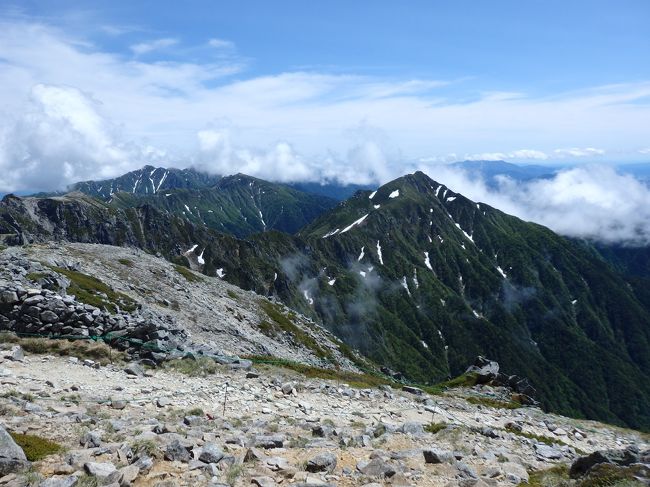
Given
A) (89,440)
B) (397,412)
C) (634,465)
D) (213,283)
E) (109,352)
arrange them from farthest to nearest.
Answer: (213,283), (109,352), (397,412), (89,440), (634,465)

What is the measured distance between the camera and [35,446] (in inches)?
502

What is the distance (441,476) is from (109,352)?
20.0 m

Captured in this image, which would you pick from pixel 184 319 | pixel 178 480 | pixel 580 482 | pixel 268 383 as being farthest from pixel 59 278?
pixel 580 482

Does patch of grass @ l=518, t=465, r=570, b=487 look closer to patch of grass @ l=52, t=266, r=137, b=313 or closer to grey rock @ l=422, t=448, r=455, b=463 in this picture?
grey rock @ l=422, t=448, r=455, b=463

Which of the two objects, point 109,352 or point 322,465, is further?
point 109,352

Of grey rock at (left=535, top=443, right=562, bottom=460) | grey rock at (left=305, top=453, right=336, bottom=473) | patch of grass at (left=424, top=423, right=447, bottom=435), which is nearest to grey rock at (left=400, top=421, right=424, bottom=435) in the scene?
patch of grass at (left=424, top=423, right=447, bottom=435)

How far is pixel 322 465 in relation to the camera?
1291cm

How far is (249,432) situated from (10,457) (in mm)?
7562

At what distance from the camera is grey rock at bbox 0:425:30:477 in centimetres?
1112

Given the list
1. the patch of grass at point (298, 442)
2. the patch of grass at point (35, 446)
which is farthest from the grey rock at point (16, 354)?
the patch of grass at point (298, 442)

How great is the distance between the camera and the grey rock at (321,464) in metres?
12.8

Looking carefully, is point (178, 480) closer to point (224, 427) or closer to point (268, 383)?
point (224, 427)

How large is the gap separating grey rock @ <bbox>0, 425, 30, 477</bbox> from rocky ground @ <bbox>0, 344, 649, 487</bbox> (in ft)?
0.18

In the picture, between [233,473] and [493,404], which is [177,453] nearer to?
[233,473]
